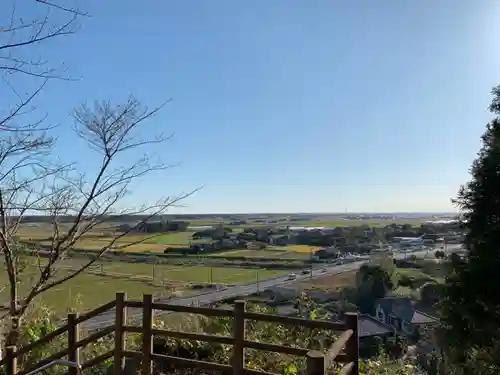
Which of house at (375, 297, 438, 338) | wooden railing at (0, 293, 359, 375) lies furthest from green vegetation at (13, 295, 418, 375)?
house at (375, 297, 438, 338)

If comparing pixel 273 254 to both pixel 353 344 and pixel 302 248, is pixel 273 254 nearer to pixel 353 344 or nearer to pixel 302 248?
pixel 302 248

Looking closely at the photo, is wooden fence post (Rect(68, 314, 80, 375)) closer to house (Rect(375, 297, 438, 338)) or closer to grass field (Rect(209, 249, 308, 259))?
house (Rect(375, 297, 438, 338))

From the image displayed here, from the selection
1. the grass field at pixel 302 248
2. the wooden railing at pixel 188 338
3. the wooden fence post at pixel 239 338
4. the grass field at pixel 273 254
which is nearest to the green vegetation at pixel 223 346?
the wooden railing at pixel 188 338

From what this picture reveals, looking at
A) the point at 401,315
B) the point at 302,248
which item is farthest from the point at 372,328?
the point at 302,248

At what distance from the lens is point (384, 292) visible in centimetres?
1145

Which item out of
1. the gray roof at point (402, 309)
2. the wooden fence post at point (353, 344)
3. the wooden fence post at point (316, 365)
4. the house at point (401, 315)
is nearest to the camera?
the wooden fence post at point (316, 365)

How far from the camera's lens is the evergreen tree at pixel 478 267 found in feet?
19.0

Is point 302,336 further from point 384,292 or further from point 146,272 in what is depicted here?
point 384,292

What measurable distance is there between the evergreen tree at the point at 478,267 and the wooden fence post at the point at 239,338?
13.2 feet

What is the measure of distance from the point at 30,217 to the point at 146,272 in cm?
484

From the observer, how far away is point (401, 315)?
32.8 ft

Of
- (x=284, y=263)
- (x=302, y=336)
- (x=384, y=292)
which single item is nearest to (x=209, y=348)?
(x=302, y=336)

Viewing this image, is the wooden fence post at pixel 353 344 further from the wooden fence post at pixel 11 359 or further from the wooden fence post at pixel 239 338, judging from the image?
the wooden fence post at pixel 11 359

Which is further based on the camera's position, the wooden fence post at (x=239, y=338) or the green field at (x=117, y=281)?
the green field at (x=117, y=281)
